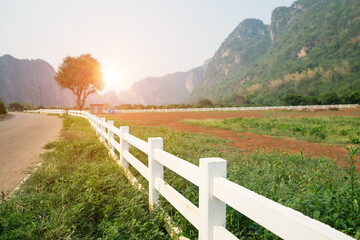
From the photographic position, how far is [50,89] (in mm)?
191250

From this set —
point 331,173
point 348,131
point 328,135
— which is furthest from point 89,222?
point 348,131

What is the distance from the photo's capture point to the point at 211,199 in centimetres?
198

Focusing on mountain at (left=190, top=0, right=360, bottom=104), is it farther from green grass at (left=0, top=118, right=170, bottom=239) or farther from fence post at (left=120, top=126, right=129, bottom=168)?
green grass at (left=0, top=118, right=170, bottom=239)

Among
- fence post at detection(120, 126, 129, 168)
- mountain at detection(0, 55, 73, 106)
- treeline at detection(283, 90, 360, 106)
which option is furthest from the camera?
mountain at detection(0, 55, 73, 106)

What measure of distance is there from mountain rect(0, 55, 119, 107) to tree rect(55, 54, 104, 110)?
13377cm

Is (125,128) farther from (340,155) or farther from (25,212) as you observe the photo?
(340,155)

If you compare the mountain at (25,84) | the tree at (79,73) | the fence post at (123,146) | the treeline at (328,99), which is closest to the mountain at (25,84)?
the mountain at (25,84)

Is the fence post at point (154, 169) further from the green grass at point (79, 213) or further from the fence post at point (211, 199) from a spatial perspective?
the fence post at point (211, 199)

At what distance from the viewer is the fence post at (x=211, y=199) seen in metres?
1.94

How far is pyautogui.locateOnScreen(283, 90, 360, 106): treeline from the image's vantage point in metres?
48.1

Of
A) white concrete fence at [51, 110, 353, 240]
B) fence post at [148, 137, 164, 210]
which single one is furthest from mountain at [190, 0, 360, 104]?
white concrete fence at [51, 110, 353, 240]

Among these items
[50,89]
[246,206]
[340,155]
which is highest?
[50,89]

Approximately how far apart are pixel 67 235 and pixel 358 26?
157069mm

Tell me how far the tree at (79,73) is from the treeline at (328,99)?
44658 mm
